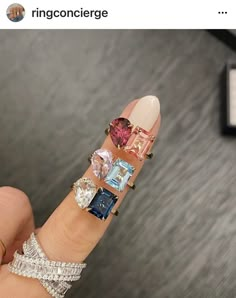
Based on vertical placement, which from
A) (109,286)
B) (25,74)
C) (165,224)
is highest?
(25,74)

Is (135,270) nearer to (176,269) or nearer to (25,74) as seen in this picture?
(176,269)

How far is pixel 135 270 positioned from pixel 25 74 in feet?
1.38

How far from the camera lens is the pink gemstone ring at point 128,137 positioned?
0.47 metres

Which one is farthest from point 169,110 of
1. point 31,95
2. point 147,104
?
point 147,104

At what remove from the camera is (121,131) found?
47 cm

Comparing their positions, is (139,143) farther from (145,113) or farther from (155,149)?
(155,149)

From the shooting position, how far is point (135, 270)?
0.74m

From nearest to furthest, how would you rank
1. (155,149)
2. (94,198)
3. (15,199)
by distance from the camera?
1. (94,198)
2. (15,199)
3. (155,149)

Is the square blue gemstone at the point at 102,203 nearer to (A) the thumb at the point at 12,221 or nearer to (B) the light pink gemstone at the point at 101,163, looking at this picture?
(B) the light pink gemstone at the point at 101,163

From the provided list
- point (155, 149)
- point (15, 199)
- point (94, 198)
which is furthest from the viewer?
point (155, 149)
